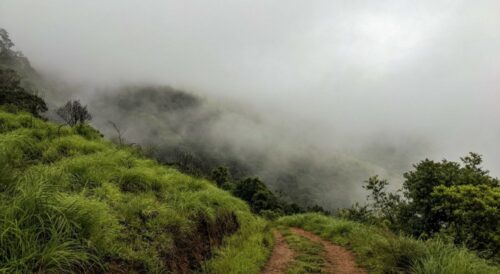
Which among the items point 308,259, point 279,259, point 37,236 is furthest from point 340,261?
point 37,236

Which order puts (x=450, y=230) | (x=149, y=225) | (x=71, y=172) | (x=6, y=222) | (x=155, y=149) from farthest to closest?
(x=450, y=230)
(x=155, y=149)
(x=71, y=172)
(x=149, y=225)
(x=6, y=222)

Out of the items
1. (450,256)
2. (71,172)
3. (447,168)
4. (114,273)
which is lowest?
(114,273)

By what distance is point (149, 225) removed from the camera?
672 centimetres

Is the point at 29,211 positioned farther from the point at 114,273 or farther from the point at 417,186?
the point at 417,186

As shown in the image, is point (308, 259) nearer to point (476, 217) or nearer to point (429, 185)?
point (476, 217)

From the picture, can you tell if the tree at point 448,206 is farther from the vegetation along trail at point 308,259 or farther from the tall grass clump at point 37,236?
the tall grass clump at point 37,236

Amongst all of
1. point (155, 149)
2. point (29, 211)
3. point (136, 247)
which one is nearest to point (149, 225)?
point (136, 247)

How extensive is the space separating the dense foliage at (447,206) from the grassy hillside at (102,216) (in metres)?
10.7

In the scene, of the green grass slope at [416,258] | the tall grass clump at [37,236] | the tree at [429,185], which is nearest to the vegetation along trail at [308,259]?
the green grass slope at [416,258]

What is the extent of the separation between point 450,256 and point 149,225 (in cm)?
621

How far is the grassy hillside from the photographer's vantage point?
4.19 metres

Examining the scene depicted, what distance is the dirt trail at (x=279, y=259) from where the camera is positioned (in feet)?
28.7

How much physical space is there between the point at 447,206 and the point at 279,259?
13.6m

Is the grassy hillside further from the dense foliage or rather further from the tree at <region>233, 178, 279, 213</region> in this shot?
the tree at <region>233, 178, 279, 213</region>
